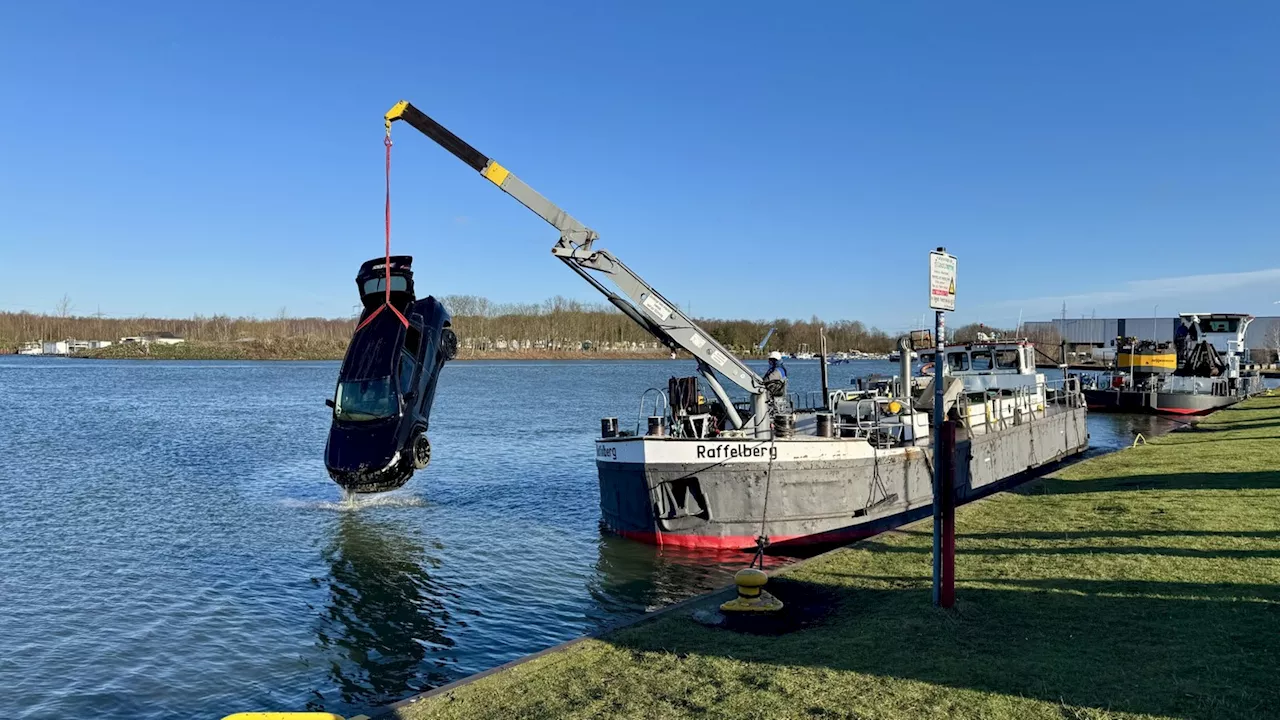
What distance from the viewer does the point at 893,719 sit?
6305 mm

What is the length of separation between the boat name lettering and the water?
6.69ft

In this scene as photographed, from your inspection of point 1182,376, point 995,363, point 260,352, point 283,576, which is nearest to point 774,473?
point 283,576

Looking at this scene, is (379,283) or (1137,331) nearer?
(379,283)

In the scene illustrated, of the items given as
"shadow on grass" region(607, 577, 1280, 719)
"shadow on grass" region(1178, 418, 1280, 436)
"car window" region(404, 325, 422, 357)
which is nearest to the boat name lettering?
"shadow on grass" region(607, 577, 1280, 719)

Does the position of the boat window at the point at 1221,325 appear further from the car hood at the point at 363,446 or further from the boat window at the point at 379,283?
the car hood at the point at 363,446

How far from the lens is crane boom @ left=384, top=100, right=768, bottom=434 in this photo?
636 inches

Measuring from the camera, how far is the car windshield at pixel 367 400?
16.9 meters

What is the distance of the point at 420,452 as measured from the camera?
1708 centimetres

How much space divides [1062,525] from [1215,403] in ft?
150

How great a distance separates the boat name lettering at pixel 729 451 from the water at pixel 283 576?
204 centimetres

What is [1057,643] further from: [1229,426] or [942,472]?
[1229,426]

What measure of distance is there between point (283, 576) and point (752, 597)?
412 inches

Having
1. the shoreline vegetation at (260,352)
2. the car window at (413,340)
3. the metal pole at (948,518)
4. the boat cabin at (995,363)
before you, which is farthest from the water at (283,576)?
the shoreline vegetation at (260,352)

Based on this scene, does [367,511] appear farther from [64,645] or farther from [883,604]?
[883,604]
